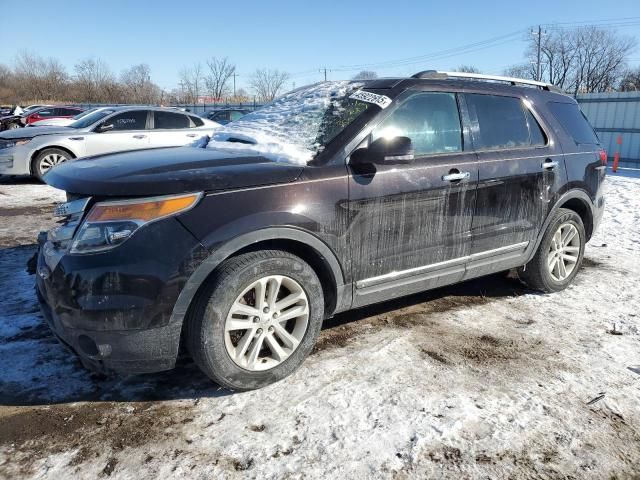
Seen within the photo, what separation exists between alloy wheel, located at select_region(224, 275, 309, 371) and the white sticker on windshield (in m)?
1.36

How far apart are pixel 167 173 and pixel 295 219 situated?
738 millimetres

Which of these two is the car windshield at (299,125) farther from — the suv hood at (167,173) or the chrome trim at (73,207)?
the chrome trim at (73,207)

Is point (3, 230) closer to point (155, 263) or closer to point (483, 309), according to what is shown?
point (155, 263)

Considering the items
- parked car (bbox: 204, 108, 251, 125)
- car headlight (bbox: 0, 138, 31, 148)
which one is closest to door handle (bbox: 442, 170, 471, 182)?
car headlight (bbox: 0, 138, 31, 148)

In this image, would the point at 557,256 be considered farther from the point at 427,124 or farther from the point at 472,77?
the point at 427,124

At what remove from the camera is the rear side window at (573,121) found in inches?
179

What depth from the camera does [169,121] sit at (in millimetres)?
10688

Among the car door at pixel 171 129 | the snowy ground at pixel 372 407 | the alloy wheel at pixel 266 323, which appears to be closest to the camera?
the snowy ground at pixel 372 407

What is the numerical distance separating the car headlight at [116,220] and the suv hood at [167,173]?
6cm

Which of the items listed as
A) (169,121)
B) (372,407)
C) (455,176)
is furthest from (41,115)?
(372,407)

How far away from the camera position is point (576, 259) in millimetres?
4730

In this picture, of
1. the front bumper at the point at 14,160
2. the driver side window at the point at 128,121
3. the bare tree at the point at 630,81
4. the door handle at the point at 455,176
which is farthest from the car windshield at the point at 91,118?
the bare tree at the point at 630,81

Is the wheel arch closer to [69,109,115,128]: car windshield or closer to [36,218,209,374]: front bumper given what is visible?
[69,109,115,128]: car windshield

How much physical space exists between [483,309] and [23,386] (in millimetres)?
3348
